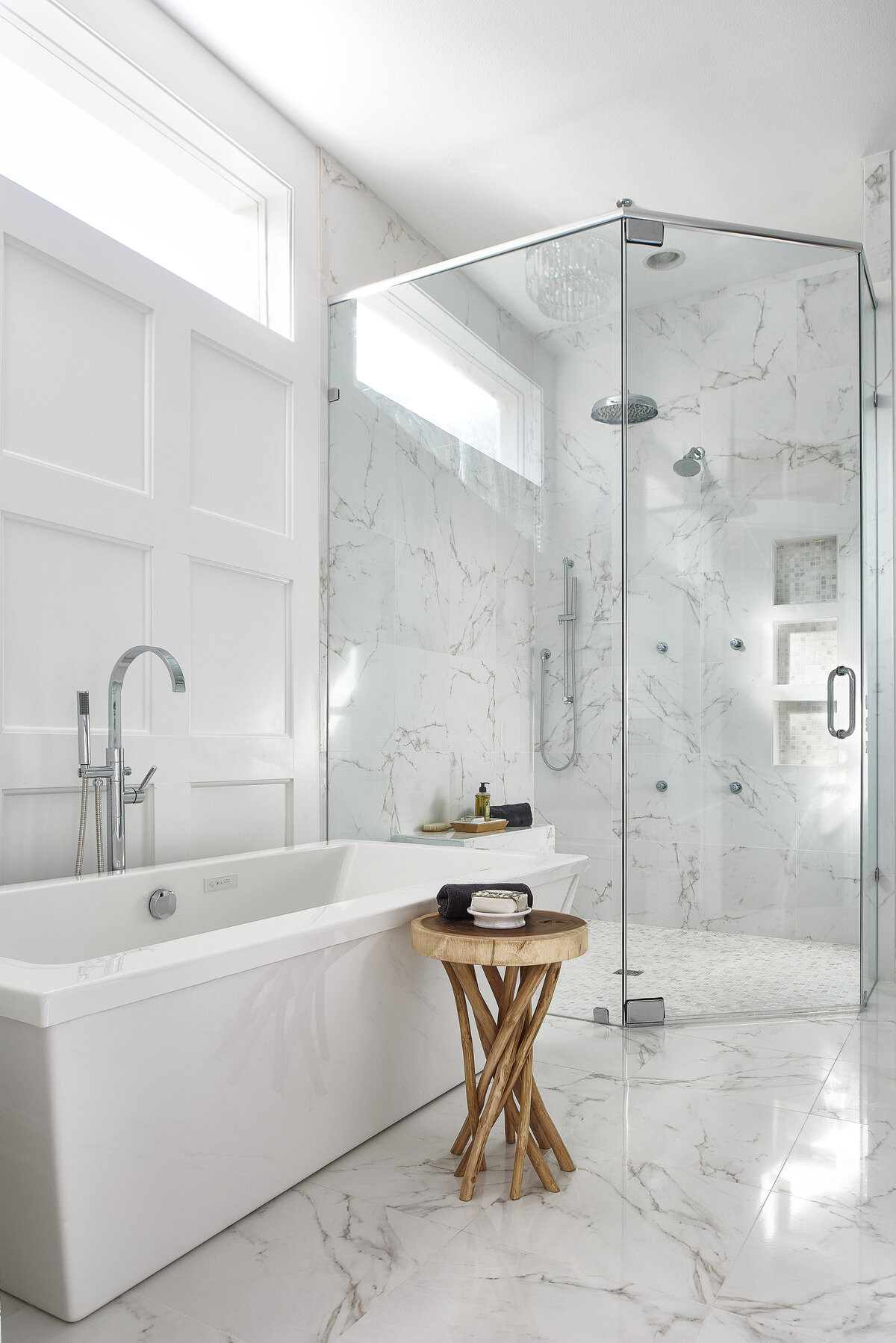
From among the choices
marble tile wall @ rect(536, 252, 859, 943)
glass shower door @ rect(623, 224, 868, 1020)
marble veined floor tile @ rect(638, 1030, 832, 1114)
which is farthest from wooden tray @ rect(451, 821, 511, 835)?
marble veined floor tile @ rect(638, 1030, 832, 1114)

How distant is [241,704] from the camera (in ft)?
9.64

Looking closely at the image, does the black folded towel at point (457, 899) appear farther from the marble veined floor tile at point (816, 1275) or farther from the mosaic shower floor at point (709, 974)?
the mosaic shower floor at point (709, 974)

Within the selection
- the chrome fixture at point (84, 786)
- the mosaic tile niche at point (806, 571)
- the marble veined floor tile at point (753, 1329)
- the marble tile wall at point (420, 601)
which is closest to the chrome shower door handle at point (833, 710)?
the mosaic tile niche at point (806, 571)

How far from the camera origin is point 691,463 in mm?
2957

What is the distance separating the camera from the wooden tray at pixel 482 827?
292 centimetres

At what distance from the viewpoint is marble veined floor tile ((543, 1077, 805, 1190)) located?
6.09 ft

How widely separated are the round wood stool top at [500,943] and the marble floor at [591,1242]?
1.41 feet

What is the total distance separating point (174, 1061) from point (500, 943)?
1.99 feet

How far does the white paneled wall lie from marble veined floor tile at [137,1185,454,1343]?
1056 mm

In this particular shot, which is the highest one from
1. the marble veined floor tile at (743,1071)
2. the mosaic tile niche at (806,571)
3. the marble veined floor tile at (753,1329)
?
the mosaic tile niche at (806,571)

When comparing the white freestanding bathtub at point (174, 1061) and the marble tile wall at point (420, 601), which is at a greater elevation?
the marble tile wall at point (420, 601)

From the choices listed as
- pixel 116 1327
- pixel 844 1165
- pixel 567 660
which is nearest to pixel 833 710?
pixel 567 660

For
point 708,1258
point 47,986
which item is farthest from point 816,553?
point 47,986

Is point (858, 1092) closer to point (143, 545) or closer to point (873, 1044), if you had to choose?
point (873, 1044)
